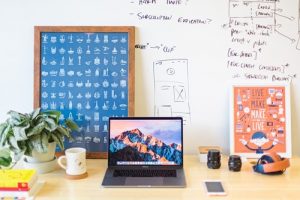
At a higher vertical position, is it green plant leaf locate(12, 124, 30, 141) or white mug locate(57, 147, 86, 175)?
green plant leaf locate(12, 124, 30, 141)

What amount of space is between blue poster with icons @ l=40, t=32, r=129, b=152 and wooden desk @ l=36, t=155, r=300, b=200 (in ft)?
0.92

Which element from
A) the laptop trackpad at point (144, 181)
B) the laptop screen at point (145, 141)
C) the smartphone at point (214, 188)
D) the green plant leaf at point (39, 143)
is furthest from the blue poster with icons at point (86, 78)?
the smartphone at point (214, 188)

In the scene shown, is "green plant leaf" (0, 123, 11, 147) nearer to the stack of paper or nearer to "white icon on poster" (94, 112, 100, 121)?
the stack of paper

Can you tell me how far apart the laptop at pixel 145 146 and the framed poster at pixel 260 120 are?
12.9 inches

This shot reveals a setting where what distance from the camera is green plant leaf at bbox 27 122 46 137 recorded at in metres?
1.32

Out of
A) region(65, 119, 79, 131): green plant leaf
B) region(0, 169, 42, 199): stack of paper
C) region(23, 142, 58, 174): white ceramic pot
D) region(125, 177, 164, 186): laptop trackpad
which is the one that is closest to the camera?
region(0, 169, 42, 199): stack of paper

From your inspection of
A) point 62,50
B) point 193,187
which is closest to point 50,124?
point 62,50

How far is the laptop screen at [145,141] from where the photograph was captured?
1.43 metres

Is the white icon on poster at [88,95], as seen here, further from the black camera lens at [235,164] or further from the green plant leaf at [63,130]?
the black camera lens at [235,164]

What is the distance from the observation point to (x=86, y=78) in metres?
1.58

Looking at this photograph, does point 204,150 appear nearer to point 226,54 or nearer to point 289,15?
point 226,54

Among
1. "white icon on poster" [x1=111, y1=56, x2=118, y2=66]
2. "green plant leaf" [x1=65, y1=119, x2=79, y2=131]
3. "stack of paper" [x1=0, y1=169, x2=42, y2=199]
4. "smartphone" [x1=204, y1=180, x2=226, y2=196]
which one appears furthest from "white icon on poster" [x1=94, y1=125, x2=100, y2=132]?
"smartphone" [x1=204, y1=180, x2=226, y2=196]

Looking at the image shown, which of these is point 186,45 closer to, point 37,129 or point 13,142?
point 37,129

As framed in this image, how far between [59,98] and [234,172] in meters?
0.91
